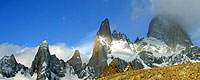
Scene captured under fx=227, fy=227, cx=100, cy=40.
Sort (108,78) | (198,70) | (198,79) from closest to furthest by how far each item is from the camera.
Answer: (198,79)
(198,70)
(108,78)

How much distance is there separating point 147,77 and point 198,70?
10.6 ft

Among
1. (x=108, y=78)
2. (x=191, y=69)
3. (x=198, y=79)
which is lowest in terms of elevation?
(x=198, y=79)

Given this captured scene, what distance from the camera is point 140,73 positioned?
1631cm

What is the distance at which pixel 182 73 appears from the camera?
1436cm

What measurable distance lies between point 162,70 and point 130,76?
2312 millimetres

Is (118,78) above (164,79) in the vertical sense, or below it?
above

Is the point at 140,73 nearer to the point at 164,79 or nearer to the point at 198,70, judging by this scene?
the point at 164,79

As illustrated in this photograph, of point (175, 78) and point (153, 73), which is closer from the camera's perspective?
point (175, 78)

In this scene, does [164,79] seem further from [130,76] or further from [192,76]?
[130,76]

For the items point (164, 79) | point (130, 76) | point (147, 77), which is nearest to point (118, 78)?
point (130, 76)

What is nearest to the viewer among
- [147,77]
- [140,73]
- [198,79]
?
[198,79]

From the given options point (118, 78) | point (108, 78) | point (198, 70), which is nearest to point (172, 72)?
point (198, 70)

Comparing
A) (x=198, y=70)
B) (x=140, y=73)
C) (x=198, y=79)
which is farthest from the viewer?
(x=140, y=73)

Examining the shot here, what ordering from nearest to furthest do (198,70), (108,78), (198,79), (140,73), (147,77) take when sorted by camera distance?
(198,79) < (198,70) < (147,77) < (140,73) < (108,78)
